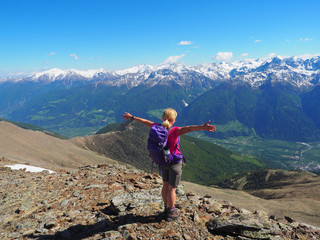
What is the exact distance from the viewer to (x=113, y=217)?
10555mm

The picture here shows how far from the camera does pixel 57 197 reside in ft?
45.4

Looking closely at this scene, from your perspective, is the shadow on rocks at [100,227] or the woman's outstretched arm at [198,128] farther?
the shadow on rocks at [100,227]

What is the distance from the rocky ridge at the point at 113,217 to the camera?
9164 millimetres

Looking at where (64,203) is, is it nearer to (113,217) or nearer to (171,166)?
(113,217)

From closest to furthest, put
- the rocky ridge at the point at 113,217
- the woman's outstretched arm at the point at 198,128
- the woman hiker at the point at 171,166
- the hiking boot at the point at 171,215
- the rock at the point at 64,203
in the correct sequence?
the woman's outstretched arm at the point at 198,128, the woman hiker at the point at 171,166, the rocky ridge at the point at 113,217, the hiking boot at the point at 171,215, the rock at the point at 64,203

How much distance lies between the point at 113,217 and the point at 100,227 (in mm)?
1019

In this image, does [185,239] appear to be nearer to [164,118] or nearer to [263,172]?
[164,118]

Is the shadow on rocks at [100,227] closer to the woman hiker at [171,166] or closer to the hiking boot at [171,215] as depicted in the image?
the hiking boot at [171,215]

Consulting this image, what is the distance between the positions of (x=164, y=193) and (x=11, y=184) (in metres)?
16.6

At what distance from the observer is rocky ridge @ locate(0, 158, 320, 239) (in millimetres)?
9164

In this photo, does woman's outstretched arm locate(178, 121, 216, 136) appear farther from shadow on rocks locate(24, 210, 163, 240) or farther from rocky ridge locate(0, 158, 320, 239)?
shadow on rocks locate(24, 210, 163, 240)

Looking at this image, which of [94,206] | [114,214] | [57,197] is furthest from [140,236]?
[57,197]

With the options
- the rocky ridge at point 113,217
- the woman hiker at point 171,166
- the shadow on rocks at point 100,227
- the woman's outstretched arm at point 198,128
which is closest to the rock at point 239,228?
the rocky ridge at point 113,217

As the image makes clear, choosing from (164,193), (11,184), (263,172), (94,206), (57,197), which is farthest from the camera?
(263,172)
